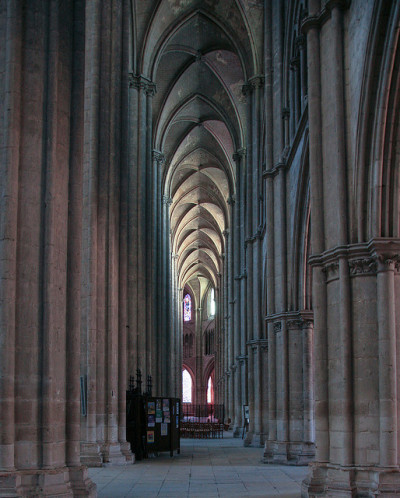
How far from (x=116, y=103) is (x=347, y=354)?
529 inches

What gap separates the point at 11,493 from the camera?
1005 cm

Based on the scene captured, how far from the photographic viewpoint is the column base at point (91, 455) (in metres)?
19.4

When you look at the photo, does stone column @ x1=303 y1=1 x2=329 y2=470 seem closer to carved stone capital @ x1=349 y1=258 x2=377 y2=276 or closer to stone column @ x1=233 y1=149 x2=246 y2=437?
carved stone capital @ x1=349 y1=258 x2=377 y2=276

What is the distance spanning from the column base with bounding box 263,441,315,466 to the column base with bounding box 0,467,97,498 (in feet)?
33.5

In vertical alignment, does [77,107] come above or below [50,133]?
above

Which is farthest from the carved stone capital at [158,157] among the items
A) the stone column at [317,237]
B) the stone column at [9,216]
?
the stone column at [9,216]

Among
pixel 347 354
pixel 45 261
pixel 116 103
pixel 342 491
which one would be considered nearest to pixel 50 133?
pixel 45 261

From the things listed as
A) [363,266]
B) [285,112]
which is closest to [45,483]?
[363,266]

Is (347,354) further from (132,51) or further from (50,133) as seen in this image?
(132,51)

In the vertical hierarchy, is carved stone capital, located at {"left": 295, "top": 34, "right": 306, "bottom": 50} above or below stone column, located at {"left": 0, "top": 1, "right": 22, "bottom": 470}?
above

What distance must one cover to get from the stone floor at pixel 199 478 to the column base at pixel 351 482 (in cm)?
90

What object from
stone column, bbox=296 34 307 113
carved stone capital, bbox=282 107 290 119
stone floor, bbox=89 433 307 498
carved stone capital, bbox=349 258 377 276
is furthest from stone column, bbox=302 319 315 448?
carved stone capital, bbox=349 258 377 276

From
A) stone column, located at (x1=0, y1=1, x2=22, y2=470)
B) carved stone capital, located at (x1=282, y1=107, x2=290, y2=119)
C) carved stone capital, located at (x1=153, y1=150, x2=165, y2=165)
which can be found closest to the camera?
stone column, located at (x1=0, y1=1, x2=22, y2=470)

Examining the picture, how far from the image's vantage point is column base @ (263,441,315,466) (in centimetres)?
2028
